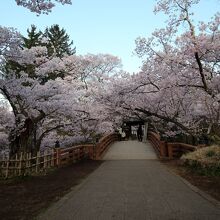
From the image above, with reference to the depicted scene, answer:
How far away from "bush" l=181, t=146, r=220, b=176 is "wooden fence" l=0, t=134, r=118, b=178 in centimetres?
639

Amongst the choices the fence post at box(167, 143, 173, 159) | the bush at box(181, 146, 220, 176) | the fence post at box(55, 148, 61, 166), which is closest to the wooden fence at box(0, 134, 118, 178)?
the fence post at box(55, 148, 61, 166)

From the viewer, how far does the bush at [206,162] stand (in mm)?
10935

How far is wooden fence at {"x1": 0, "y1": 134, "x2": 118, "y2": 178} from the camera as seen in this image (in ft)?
36.4

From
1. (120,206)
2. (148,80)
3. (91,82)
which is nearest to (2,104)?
(148,80)

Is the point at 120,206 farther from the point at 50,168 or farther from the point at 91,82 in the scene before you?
the point at 91,82

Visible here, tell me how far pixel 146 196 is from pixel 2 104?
57.6 ft

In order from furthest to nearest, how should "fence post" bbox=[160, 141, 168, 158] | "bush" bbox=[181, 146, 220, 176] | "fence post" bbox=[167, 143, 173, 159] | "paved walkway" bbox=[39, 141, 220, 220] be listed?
1. "fence post" bbox=[160, 141, 168, 158]
2. "fence post" bbox=[167, 143, 173, 159]
3. "bush" bbox=[181, 146, 220, 176]
4. "paved walkway" bbox=[39, 141, 220, 220]

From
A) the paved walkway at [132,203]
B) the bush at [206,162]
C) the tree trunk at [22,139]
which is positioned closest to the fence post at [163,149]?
the bush at [206,162]

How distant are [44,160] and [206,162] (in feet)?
22.6

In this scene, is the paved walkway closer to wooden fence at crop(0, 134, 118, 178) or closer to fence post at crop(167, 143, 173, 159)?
wooden fence at crop(0, 134, 118, 178)

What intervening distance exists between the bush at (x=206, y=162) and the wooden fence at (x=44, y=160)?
6.39m

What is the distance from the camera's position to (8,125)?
62.5ft

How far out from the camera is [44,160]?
1304cm

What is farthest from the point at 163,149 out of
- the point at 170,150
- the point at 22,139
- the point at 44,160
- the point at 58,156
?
the point at 22,139
